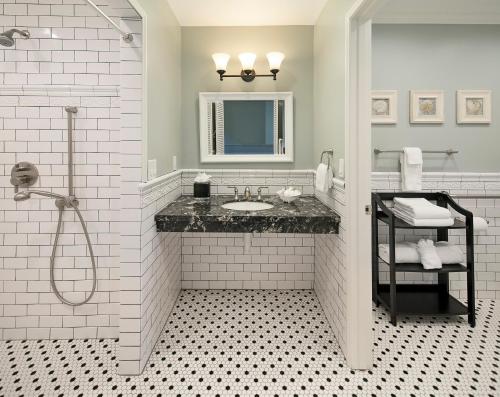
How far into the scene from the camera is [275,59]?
2.70 metres

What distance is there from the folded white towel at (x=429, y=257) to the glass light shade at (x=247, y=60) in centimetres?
206

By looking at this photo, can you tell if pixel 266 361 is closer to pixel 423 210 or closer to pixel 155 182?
pixel 155 182

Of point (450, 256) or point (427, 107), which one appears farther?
point (427, 107)

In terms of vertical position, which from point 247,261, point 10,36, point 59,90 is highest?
point 10,36

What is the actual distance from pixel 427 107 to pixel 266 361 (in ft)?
8.07

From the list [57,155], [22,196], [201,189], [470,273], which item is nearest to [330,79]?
[201,189]

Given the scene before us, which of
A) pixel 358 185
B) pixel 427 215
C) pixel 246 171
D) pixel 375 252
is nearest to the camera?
pixel 358 185

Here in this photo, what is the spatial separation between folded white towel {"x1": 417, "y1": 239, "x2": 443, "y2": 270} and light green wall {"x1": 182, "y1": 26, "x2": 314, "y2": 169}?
1336 mm

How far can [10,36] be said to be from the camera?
72.5 inches

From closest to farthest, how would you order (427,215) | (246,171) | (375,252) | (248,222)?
(248,222) < (427,215) < (375,252) < (246,171)

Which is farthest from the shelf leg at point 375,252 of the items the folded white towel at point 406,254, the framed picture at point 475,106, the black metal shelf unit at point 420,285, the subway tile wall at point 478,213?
the framed picture at point 475,106

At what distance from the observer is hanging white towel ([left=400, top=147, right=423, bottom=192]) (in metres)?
2.65

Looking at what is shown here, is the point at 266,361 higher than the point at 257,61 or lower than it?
lower

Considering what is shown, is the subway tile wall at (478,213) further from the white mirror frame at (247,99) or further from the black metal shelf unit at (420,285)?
the white mirror frame at (247,99)
